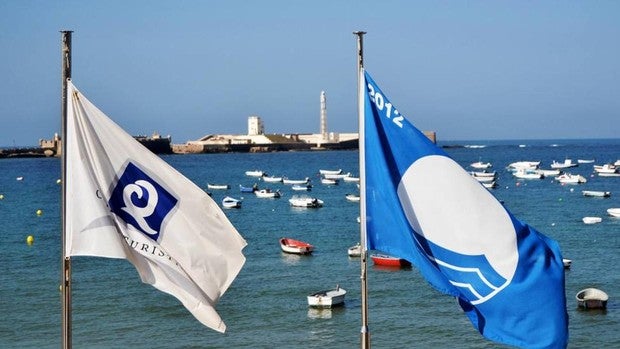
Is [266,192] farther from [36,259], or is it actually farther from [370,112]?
[370,112]

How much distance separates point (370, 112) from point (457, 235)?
1.51 meters

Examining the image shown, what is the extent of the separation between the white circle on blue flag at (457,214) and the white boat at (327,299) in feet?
92.7

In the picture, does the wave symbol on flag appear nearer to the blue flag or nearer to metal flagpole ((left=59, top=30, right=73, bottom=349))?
the blue flag

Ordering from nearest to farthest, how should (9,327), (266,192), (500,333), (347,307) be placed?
1. (500,333)
2. (9,327)
3. (347,307)
4. (266,192)

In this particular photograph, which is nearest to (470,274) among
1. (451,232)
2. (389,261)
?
(451,232)

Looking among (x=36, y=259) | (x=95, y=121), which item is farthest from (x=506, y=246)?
(x=36, y=259)

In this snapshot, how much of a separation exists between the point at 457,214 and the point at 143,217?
313cm

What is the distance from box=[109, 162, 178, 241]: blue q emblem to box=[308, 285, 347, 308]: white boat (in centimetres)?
2895

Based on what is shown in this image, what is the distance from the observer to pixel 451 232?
10.9 m

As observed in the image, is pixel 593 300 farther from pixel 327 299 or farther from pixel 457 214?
pixel 457 214

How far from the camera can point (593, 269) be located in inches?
1921

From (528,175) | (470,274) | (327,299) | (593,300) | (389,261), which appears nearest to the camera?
(470,274)

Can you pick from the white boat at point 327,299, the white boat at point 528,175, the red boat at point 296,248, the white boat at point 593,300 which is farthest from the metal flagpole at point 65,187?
the white boat at point 528,175

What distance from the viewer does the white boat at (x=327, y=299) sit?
128 ft
